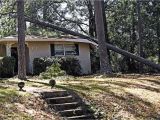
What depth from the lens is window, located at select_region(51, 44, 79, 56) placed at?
32.3 metres

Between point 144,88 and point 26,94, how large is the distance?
620cm

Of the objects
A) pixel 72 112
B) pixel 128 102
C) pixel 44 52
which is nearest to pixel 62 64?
pixel 44 52

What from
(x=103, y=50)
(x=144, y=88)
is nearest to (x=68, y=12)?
(x=103, y=50)

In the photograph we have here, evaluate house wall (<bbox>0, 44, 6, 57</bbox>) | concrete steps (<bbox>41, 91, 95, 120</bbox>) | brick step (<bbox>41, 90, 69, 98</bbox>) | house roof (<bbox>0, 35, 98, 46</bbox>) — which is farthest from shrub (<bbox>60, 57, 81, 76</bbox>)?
concrete steps (<bbox>41, 91, 95, 120</bbox>)

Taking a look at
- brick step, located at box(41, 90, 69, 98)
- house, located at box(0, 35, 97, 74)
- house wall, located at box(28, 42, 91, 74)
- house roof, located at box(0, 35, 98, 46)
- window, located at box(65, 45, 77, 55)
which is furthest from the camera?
window, located at box(65, 45, 77, 55)

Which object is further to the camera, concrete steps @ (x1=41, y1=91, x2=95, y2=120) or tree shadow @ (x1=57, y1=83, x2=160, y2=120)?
tree shadow @ (x1=57, y1=83, x2=160, y2=120)

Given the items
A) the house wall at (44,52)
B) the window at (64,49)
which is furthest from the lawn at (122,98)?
the window at (64,49)

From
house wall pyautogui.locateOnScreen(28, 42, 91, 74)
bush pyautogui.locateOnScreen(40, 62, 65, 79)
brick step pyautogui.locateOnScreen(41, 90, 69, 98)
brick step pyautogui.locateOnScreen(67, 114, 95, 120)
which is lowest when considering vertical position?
brick step pyautogui.locateOnScreen(67, 114, 95, 120)

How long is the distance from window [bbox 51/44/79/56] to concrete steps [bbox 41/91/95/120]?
16.8 meters

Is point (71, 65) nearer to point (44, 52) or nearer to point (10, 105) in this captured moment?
point (44, 52)

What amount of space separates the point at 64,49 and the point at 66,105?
60.3ft

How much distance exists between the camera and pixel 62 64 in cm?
3066

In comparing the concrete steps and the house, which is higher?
the house

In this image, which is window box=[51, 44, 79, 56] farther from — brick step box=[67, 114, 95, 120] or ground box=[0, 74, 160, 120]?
brick step box=[67, 114, 95, 120]
